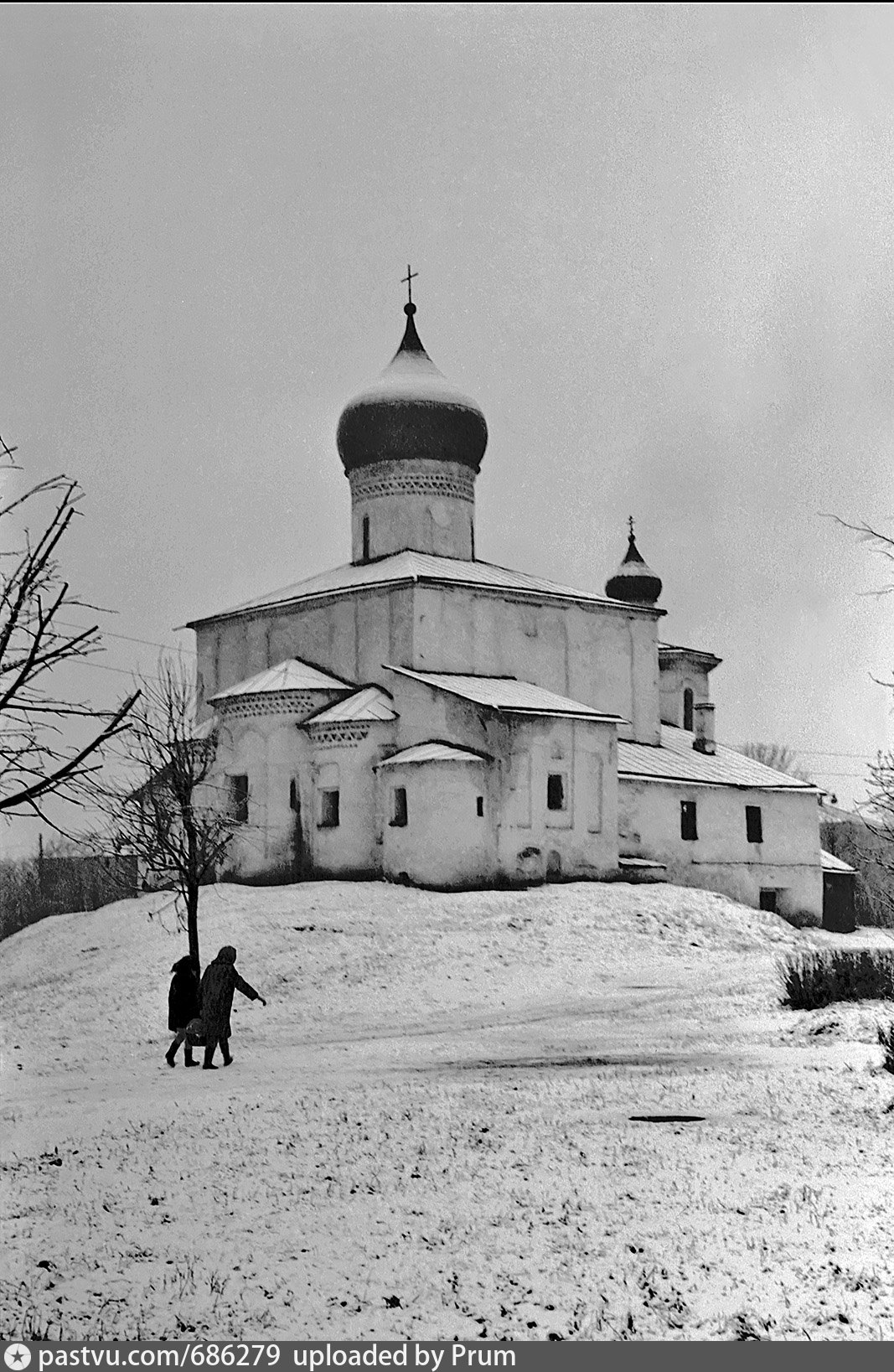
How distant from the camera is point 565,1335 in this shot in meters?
9.26

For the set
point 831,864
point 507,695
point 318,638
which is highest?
point 318,638

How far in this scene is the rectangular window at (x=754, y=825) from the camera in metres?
42.1

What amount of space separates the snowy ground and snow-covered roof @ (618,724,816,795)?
625 inches

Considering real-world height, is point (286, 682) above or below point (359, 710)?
above

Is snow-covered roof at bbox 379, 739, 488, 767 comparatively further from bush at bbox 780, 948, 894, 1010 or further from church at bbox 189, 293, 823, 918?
bush at bbox 780, 948, 894, 1010

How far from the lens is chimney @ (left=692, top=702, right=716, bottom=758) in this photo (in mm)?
45122

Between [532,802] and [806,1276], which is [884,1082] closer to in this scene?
[806,1276]

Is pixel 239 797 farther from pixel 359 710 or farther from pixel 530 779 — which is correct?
pixel 530 779

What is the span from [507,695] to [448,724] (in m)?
1.96

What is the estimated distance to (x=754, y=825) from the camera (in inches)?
1665

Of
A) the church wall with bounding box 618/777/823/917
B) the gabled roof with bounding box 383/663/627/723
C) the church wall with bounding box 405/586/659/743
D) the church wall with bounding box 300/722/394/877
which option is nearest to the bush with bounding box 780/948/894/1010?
the gabled roof with bounding box 383/663/627/723

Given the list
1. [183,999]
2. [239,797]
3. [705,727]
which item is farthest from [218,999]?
[705,727]

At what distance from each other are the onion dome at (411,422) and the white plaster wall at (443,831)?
1001 cm

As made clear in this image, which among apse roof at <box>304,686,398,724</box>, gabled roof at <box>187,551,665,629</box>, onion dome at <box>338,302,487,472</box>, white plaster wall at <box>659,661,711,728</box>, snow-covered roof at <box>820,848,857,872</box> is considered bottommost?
snow-covered roof at <box>820,848,857,872</box>
